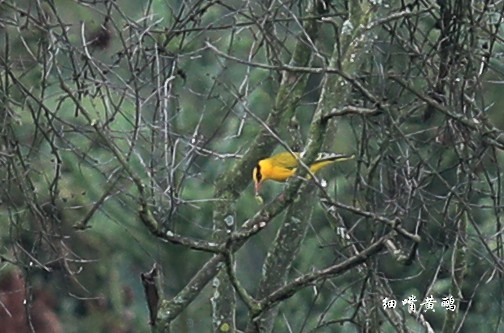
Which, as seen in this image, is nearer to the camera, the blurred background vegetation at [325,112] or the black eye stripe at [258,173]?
the blurred background vegetation at [325,112]

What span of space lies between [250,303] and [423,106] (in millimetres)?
1737

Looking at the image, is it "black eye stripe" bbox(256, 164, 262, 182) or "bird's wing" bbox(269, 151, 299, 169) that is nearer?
"bird's wing" bbox(269, 151, 299, 169)

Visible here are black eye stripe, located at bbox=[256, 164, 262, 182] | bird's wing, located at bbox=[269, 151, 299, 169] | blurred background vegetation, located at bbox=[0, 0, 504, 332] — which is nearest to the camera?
blurred background vegetation, located at bbox=[0, 0, 504, 332]

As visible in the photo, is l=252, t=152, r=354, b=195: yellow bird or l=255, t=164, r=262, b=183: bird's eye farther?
l=255, t=164, r=262, b=183: bird's eye

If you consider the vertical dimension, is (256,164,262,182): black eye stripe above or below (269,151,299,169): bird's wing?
below

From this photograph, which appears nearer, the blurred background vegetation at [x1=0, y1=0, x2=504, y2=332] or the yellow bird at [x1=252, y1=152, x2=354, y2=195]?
the blurred background vegetation at [x1=0, y1=0, x2=504, y2=332]

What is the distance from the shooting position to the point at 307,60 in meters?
5.95

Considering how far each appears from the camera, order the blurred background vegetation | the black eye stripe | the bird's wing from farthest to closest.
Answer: the black eye stripe < the bird's wing < the blurred background vegetation

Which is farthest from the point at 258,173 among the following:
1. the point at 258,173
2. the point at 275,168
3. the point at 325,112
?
the point at 325,112

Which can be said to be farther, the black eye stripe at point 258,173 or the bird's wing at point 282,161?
the black eye stripe at point 258,173

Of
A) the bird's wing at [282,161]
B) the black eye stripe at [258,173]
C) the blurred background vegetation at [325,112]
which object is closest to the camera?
the blurred background vegetation at [325,112]

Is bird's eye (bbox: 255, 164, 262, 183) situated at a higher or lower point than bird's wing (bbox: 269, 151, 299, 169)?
lower

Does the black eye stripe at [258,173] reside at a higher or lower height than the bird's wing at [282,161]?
lower

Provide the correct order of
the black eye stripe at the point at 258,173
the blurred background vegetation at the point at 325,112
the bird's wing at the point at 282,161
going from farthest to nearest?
the black eye stripe at the point at 258,173 < the bird's wing at the point at 282,161 < the blurred background vegetation at the point at 325,112
